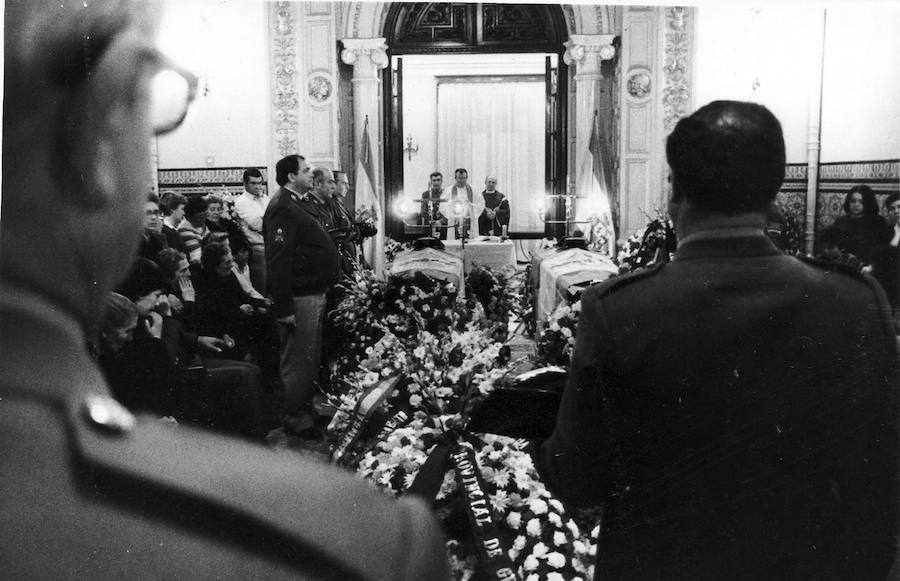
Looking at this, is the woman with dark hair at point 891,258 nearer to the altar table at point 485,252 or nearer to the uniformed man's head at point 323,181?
the altar table at point 485,252

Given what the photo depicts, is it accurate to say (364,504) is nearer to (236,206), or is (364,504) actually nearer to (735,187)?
(236,206)

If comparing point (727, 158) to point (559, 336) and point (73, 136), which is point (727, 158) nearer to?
point (559, 336)

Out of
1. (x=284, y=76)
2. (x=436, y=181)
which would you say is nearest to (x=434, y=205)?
(x=436, y=181)

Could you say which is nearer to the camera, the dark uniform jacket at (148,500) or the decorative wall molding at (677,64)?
the dark uniform jacket at (148,500)

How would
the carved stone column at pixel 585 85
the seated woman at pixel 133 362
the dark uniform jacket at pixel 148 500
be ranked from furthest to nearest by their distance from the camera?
the carved stone column at pixel 585 85 → the seated woman at pixel 133 362 → the dark uniform jacket at pixel 148 500

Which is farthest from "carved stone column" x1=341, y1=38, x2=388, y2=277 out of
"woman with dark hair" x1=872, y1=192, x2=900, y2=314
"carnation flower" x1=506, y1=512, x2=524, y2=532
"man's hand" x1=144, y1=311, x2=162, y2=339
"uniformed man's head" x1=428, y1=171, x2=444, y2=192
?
"woman with dark hair" x1=872, y1=192, x2=900, y2=314

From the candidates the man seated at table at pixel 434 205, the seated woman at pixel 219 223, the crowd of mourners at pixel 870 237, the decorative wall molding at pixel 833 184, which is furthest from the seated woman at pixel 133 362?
the crowd of mourners at pixel 870 237

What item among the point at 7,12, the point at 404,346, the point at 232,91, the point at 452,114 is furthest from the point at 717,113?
the point at 7,12
